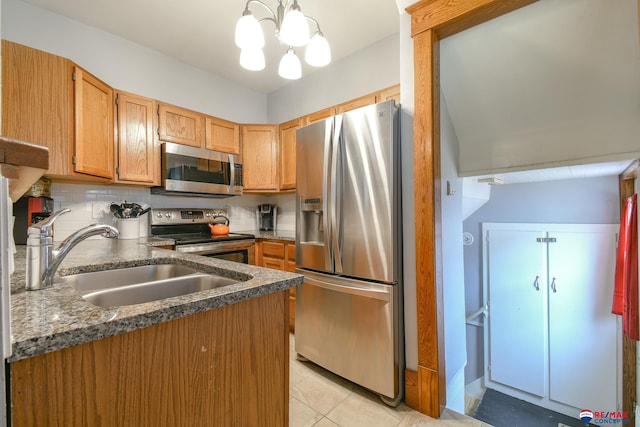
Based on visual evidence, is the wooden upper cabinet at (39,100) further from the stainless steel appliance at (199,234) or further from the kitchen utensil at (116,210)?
the stainless steel appliance at (199,234)

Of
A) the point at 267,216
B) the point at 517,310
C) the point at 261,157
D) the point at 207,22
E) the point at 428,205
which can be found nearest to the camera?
the point at 428,205

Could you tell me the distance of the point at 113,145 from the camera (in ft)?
7.69

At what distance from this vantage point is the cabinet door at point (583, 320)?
7.85 ft

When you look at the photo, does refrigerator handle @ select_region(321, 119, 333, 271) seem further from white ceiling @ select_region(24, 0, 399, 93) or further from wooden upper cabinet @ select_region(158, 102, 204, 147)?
wooden upper cabinet @ select_region(158, 102, 204, 147)

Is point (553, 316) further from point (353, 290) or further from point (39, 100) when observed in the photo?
point (39, 100)

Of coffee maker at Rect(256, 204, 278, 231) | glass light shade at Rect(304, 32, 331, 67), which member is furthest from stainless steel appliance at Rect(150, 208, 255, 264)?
glass light shade at Rect(304, 32, 331, 67)

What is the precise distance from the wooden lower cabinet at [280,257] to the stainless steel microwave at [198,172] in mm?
760

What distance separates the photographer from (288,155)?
3.22m

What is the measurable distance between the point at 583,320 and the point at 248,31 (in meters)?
3.56

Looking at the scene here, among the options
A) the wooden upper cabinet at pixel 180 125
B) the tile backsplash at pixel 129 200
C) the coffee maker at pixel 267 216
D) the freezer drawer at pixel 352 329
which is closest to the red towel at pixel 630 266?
the freezer drawer at pixel 352 329

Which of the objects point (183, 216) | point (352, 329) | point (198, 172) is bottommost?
point (352, 329)

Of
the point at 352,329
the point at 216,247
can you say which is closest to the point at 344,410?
the point at 352,329

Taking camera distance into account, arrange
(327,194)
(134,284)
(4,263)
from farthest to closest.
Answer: (327,194) → (134,284) → (4,263)

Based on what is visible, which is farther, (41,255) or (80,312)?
(41,255)
